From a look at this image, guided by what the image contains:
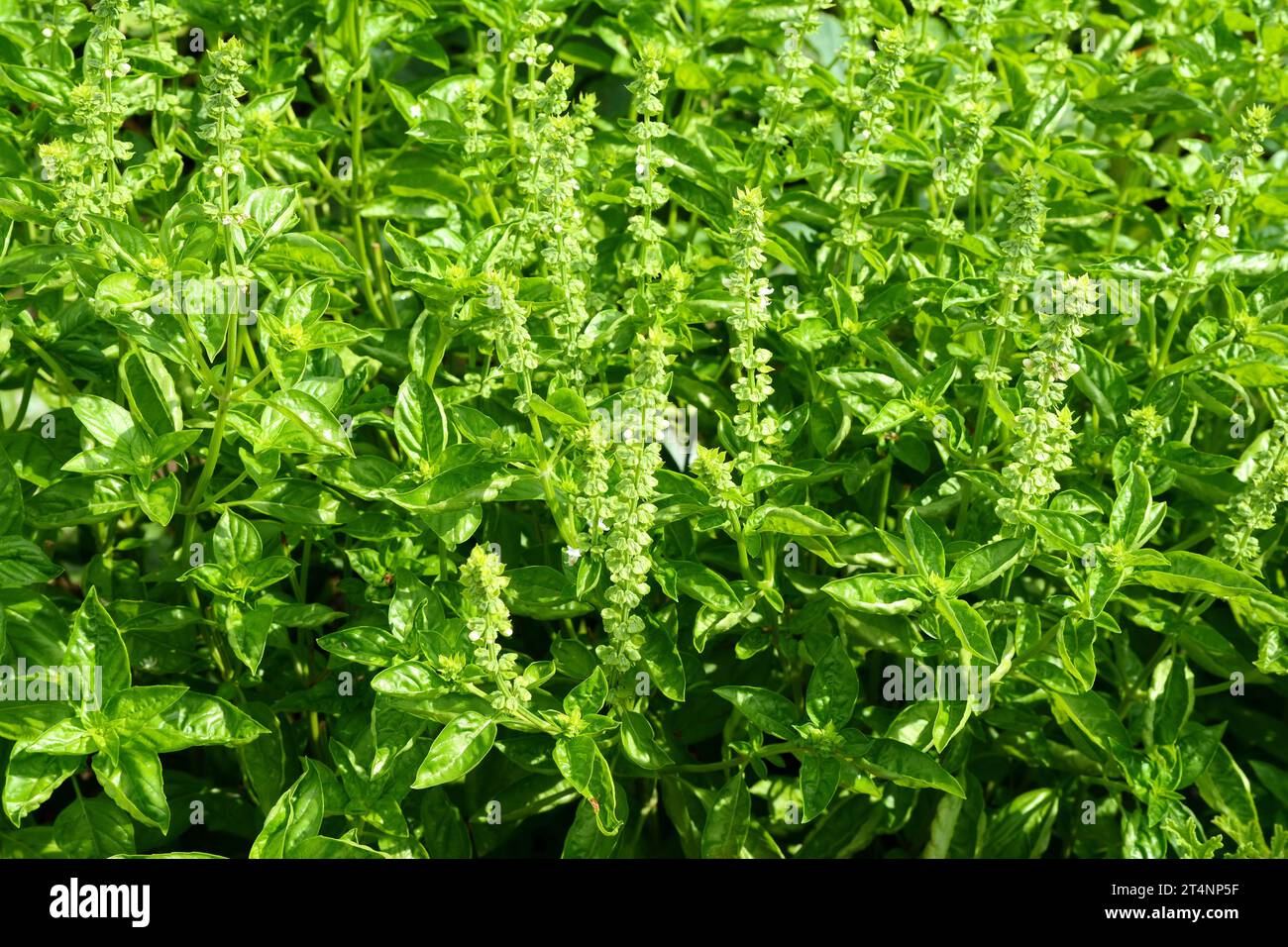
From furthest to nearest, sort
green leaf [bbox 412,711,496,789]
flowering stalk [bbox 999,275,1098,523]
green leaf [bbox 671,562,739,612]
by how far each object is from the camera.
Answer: green leaf [bbox 671,562,739,612]
flowering stalk [bbox 999,275,1098,523]
green leaf [bbox 412,711,496,789]

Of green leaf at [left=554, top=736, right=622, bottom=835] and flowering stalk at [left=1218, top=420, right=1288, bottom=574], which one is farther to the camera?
flowering stalk at [left=1218, top=420, right=1288, bottom=574]

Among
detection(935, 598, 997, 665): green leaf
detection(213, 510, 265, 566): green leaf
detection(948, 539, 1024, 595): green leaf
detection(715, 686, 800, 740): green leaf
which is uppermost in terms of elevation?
detection(948, 539, 1024, 595): green leaf

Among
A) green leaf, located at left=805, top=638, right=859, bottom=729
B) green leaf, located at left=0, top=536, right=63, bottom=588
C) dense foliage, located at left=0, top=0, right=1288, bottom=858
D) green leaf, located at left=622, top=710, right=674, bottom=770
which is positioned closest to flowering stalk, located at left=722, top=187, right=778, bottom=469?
dense foliage, located at left=0, top=0, right=1288, bottom=858

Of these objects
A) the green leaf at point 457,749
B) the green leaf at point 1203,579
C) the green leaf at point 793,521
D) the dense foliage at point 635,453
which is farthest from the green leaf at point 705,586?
the green leaf at point 1203,579

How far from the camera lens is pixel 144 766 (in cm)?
231

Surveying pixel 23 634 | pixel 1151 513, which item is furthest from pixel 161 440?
pixel 1151 513

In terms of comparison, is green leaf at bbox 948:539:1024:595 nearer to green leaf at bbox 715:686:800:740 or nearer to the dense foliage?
the dense foliage

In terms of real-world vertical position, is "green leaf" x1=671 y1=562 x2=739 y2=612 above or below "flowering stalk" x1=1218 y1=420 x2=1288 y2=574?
below

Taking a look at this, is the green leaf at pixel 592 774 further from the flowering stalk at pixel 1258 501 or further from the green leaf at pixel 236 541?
the flowering stalk at pixel 1258 501

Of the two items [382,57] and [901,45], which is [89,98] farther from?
[901,45]

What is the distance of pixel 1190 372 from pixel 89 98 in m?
2.34

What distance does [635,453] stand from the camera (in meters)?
2.29

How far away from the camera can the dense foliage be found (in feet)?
7.87

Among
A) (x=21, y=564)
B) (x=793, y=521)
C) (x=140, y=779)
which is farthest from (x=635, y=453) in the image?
(x=21, y=564)
